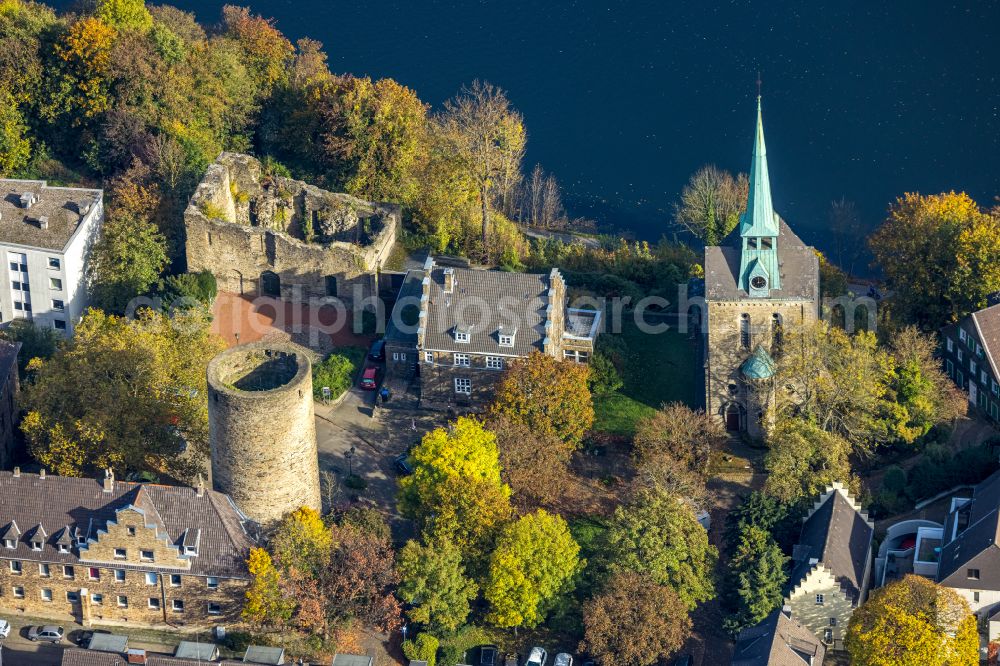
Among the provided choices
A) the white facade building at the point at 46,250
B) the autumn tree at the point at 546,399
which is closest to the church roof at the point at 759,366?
the autumn tree at the point at 546,399

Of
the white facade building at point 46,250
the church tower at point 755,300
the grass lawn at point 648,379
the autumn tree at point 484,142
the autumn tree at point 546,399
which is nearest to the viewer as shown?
the autumn tree at point 546,399

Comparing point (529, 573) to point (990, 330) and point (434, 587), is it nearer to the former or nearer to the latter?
point (434, 587)

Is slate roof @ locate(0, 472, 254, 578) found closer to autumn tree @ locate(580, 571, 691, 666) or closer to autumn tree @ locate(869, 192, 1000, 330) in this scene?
autumn tree @ locate(580, 571, 691, 666)

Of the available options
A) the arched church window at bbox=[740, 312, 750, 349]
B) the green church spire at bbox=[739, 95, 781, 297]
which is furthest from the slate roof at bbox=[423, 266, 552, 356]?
the green church spire at bbox=[739, 95, 781, 297]

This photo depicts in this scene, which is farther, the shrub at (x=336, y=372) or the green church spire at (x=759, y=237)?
the shrub at (x=336, y=372)

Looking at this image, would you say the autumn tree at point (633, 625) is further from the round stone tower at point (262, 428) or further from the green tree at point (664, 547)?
the round stone tower at point (262, 428)

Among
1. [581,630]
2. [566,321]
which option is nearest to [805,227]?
[566,321]
